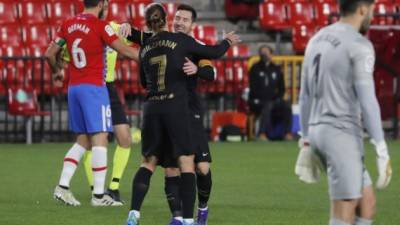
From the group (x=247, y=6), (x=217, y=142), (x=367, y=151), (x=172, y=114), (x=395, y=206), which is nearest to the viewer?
A: (x=172, y=114)

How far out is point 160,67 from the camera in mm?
10805

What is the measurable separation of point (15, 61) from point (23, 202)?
36.7 feet

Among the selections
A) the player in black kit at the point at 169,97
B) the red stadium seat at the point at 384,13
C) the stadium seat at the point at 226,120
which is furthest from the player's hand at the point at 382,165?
the red stadium seat at the point at 384,13

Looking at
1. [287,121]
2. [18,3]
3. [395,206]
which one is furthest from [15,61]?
[395,206]

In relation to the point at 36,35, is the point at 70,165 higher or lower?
lower

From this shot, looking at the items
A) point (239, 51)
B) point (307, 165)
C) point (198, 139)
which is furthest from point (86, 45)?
point (239, 51)

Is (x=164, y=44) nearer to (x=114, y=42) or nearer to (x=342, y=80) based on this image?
(x=114, y=42)

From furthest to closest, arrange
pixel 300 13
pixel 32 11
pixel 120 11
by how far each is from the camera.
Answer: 1. pixel 300 13
2. pixel 120 11
3. pixel 32 11

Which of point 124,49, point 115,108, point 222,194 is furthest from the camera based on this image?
point 222,194

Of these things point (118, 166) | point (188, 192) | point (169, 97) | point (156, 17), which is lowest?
point (118, 166)

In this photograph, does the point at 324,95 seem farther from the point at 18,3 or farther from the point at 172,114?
the point at 18,3

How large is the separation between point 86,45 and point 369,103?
5928mm

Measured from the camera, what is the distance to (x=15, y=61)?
81.1 feet

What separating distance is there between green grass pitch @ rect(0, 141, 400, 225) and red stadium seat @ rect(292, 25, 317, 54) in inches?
230
